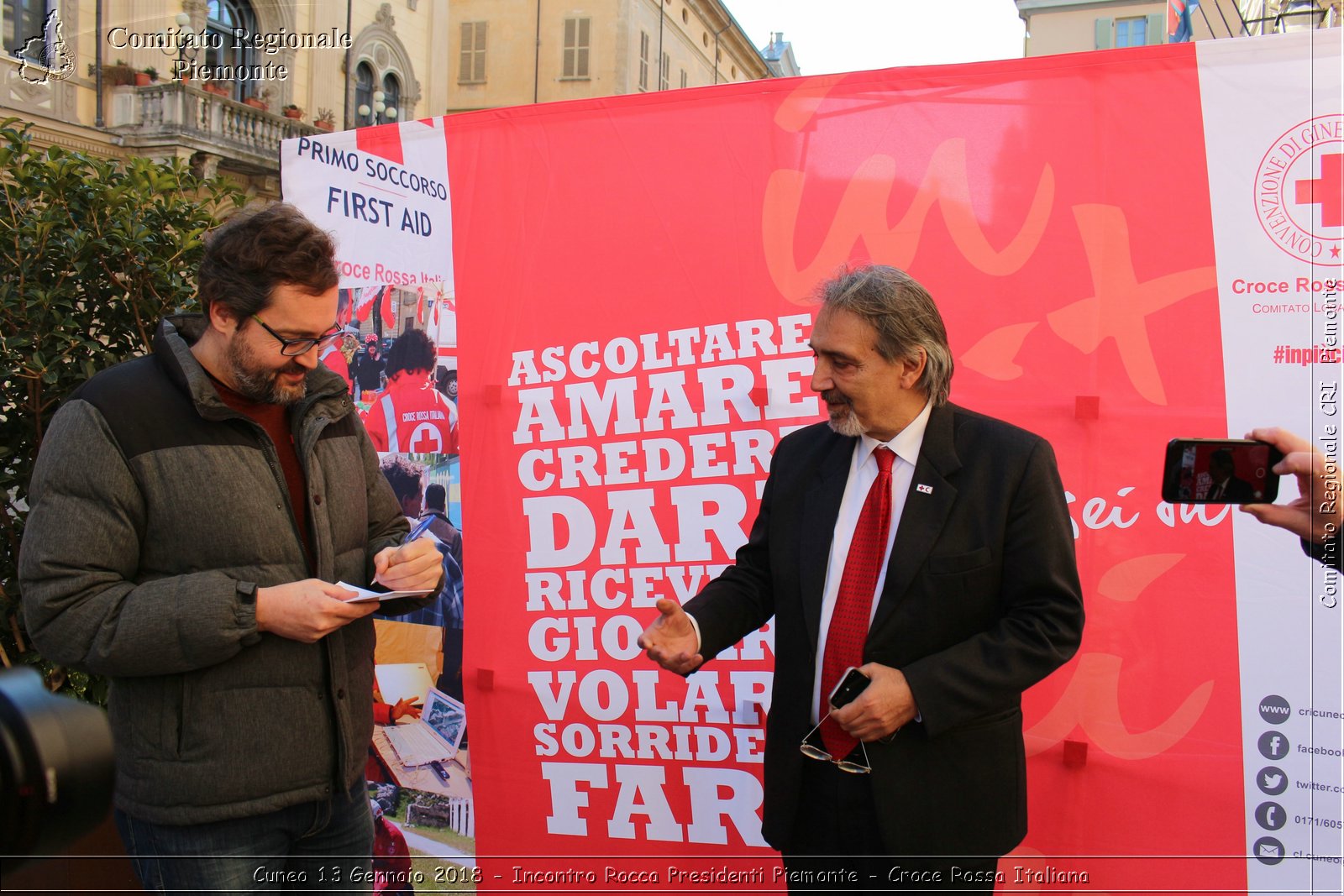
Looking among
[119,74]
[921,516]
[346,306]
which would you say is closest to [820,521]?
[921,516]

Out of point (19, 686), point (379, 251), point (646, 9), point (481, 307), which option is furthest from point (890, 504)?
point (646, 9)

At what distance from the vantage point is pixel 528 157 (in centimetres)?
329

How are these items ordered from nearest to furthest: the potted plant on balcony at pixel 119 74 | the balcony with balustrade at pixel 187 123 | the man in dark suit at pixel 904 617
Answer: the man in dark suit at pixel 904 617 → the potted plant on balcony at pixel 119 74 → the balcony with balustrade at pixel 187 123

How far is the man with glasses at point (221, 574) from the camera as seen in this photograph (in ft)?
6.01

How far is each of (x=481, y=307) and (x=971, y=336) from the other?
60.2 inches

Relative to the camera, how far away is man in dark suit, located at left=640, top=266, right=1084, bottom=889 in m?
1.91

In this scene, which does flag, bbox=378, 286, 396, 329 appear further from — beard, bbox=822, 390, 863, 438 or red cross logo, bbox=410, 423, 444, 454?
beard, bbox=822, 390, 863, 438

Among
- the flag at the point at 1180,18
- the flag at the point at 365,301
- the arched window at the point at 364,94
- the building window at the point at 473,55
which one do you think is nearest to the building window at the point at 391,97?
the arched window at the point at 364,94

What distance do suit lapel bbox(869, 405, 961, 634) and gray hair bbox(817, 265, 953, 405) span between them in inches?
4.9

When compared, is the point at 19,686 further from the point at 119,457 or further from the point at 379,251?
the point at 379,251

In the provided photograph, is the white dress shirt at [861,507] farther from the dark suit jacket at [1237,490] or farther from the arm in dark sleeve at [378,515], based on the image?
the arm in dark sleeve at [378,515]

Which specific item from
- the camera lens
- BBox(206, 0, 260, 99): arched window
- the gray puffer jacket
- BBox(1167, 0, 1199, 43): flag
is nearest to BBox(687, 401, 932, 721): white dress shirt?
the gray puffer jacket

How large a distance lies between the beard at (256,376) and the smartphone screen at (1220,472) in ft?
5.32

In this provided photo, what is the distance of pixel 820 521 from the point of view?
6.93ft
